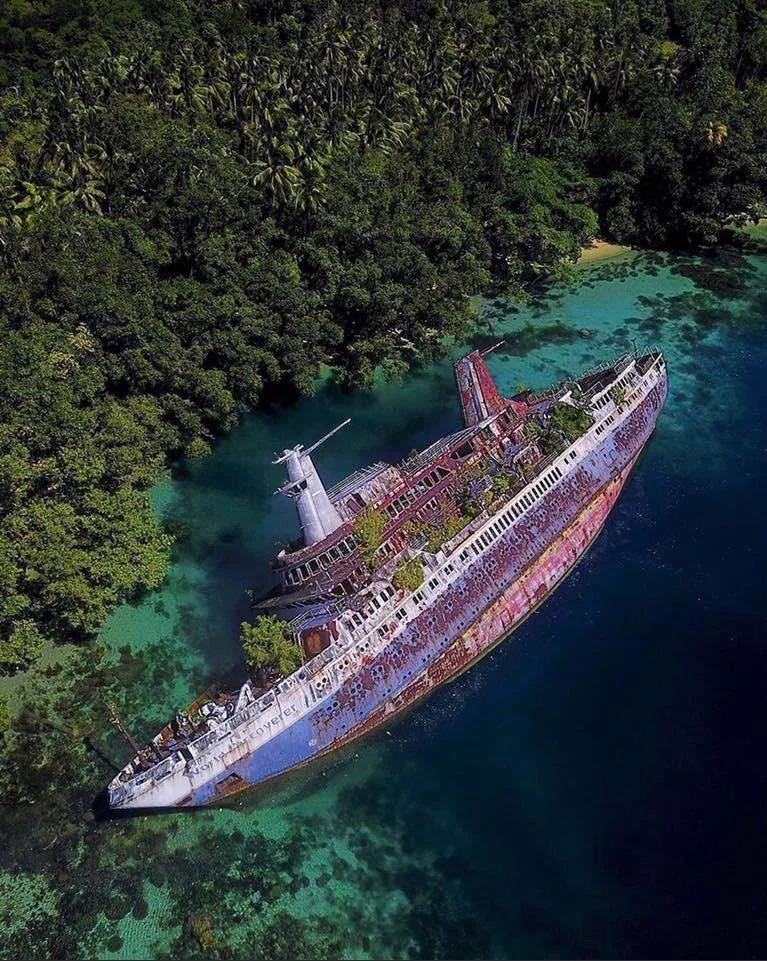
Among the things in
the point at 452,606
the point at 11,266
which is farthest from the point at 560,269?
the point at 11,266

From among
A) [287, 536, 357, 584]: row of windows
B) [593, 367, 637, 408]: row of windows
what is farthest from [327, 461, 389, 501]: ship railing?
[593, 367, 637, 408]: row of windows

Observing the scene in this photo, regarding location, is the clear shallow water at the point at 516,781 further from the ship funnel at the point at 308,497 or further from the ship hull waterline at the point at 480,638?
the ship funnel at the point at 308,497

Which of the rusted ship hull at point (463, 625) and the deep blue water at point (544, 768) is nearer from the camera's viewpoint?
the deep blue water at point (544, 768)

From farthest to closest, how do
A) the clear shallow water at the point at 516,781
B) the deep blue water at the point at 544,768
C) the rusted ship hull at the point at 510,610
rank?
the rusted ship hull at the point at 510,610 → the deep blue water at the point at 544,768 → the clear shallow water at the point at 516,781

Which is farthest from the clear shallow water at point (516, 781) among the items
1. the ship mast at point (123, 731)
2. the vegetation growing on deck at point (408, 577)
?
the vegetation growing on deck at point (408, 577)

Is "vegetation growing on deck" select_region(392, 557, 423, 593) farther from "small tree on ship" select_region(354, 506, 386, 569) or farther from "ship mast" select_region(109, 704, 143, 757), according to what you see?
"ship mast" select_region(109, 704, 143, 757)

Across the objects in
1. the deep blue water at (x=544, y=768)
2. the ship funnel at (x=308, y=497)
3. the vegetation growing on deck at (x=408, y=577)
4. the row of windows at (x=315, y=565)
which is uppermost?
the ship funnel at (x=308, y=497)
